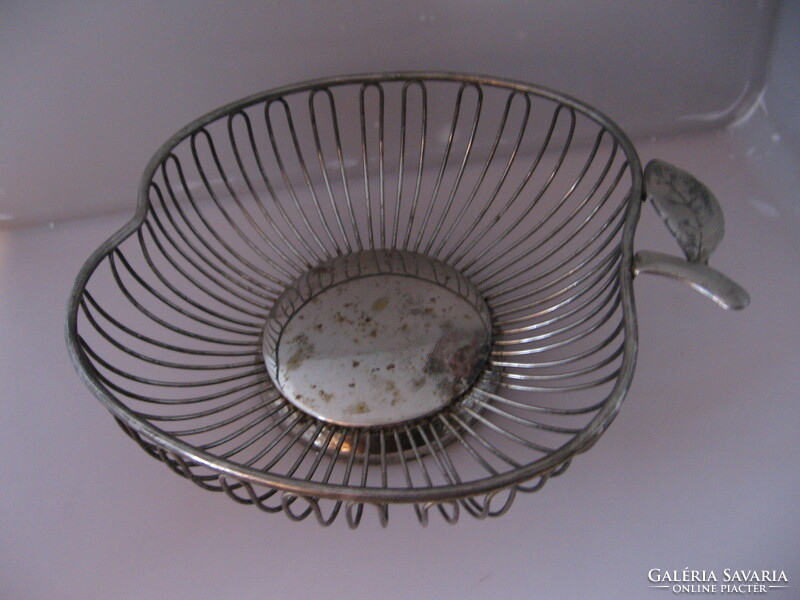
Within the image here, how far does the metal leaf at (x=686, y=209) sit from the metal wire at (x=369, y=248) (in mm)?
14

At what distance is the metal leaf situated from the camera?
393mm

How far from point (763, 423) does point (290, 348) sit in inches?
12.8

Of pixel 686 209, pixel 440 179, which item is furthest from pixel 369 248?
pixel 686 209

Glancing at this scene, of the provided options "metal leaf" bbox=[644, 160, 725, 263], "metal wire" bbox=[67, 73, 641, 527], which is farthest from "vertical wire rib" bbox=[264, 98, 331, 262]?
"metal leaf" bbox=[644, 160, 725, 263]

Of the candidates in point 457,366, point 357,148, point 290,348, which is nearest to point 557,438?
point 457,366

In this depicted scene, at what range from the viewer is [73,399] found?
1.73 feet

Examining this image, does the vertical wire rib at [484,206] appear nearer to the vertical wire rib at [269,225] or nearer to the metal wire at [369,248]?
the metal wire at [369,248]

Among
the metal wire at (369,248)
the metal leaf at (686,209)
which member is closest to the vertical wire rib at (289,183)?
the metal wire at (369,248)

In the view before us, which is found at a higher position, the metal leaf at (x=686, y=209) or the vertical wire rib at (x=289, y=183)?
the vertical wire rib at (x=289, y=183)

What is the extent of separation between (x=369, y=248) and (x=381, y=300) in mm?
82

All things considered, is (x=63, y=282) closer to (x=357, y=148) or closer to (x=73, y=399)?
(x=73, y=399)

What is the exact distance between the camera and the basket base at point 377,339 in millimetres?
466

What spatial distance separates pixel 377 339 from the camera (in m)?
0.50

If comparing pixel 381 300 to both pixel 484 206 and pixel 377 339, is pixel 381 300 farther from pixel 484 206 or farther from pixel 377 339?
pixel 484 206
